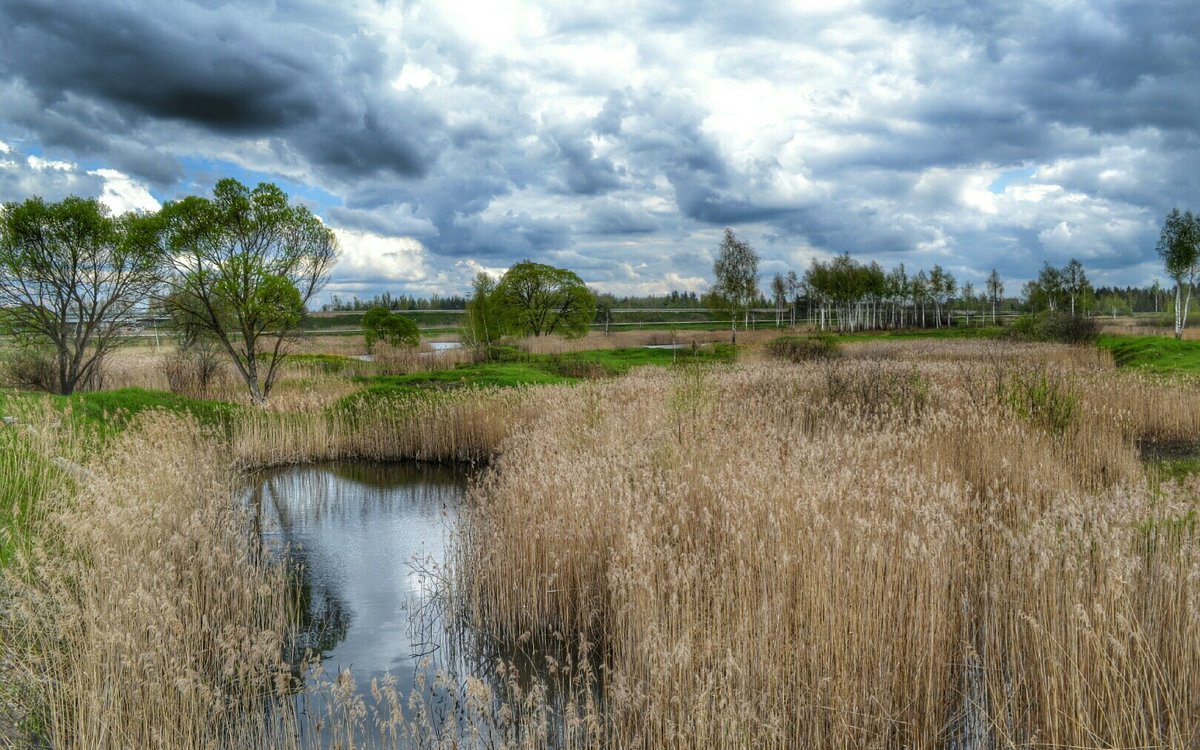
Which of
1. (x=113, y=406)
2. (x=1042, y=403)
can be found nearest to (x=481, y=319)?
(x=113, y=406)

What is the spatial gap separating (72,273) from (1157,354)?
35.3 meters

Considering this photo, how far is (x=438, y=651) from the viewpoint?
6711 mm

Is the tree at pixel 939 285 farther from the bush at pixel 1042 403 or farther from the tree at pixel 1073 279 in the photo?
the bush at pixel 1042 403

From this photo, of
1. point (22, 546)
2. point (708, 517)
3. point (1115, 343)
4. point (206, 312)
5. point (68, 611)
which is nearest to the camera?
point (68, 611)

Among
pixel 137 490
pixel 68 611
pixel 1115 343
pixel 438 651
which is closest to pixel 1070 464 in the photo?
pixel 438 651

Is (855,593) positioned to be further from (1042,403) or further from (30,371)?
(30,371)

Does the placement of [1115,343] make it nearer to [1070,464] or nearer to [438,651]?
[1070,464]

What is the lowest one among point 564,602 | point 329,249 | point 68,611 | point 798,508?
point 564,602

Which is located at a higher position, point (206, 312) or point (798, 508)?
point (206, 312)

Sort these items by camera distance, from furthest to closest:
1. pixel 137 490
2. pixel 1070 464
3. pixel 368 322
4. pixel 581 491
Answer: pixel 368 322
pixel 1070 464
pixel 137 490
pixel 581 491

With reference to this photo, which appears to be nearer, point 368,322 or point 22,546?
point 22,546

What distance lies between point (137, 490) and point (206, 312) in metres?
14.7

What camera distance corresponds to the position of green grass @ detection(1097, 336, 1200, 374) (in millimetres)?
21891

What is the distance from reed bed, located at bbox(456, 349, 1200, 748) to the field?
0.03 m
